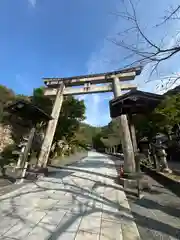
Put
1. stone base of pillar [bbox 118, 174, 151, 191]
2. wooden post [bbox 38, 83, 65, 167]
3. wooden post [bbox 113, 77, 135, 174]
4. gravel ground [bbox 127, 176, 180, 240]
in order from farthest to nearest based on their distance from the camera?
1. wooden post [bbox 38, 83, 65, 167]
2. wooden post [bbox 113, 77, 135, 174]
3. stone base of pillar [bbox 118, 174, 151, 191]
4. gravel ground [bbox 127, 176, 180, 240]

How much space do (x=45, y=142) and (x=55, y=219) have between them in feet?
17.1

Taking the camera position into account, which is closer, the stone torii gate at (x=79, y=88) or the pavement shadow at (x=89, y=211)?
the pavement shadow at (x=89, y=211)

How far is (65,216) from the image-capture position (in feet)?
10.3

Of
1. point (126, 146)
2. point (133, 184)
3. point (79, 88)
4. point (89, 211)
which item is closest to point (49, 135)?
point (79, 88)

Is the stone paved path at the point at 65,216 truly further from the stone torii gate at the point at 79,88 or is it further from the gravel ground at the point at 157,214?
the stone torii gate at the point at 79,88

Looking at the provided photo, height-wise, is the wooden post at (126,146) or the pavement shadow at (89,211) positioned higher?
the wooden post at (126,146)

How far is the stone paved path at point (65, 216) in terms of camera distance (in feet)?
8.15

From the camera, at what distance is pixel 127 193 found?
4980mm

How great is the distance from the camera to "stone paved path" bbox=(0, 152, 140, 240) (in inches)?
97.8

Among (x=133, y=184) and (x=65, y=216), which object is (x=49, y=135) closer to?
(x=133, y=184)

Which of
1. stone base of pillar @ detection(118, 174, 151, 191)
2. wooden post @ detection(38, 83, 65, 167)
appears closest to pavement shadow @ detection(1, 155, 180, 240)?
stone base of pillar @ detection(118, 174, 151, 191)

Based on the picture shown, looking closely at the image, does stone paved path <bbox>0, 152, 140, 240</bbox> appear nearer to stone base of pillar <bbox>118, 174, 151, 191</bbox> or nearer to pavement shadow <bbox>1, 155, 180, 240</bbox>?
pavement shadow <bbox>1, 155, 180, 240</bbox>

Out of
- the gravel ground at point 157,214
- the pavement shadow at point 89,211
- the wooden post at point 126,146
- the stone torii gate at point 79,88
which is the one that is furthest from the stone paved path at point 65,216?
the stone torii gate at point 79,88

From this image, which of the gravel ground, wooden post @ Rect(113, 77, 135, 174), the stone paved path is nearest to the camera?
the stone paved path
